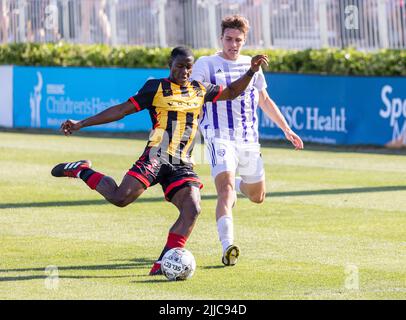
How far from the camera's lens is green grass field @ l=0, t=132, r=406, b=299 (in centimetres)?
888

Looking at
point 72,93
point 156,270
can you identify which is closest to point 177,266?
point 156,270

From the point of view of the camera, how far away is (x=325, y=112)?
73.8ft

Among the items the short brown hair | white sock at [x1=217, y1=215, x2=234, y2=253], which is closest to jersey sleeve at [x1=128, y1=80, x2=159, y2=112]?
the short brown hair

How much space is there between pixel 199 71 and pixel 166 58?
1563 cm

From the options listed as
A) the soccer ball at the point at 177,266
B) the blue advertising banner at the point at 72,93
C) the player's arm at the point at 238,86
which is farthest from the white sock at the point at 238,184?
the blue advertising banner at the point at 72,93

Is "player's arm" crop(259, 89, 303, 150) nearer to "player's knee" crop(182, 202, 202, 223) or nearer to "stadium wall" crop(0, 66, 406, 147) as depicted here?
"player's knee" crop(182, 202, 202, 223)

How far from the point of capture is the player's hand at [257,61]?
9.63 metres

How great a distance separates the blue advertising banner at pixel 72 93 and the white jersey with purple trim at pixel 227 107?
581 inches

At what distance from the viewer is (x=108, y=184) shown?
32.2 feet

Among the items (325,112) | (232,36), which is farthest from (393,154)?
(232,36)

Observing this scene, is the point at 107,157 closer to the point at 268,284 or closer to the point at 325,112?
the point at 325,112

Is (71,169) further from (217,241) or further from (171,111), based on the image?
(217,241)

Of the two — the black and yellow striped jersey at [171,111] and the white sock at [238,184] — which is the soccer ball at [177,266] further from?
the white sock at [238,184]

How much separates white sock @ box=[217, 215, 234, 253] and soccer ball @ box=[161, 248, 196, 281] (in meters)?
0.67
